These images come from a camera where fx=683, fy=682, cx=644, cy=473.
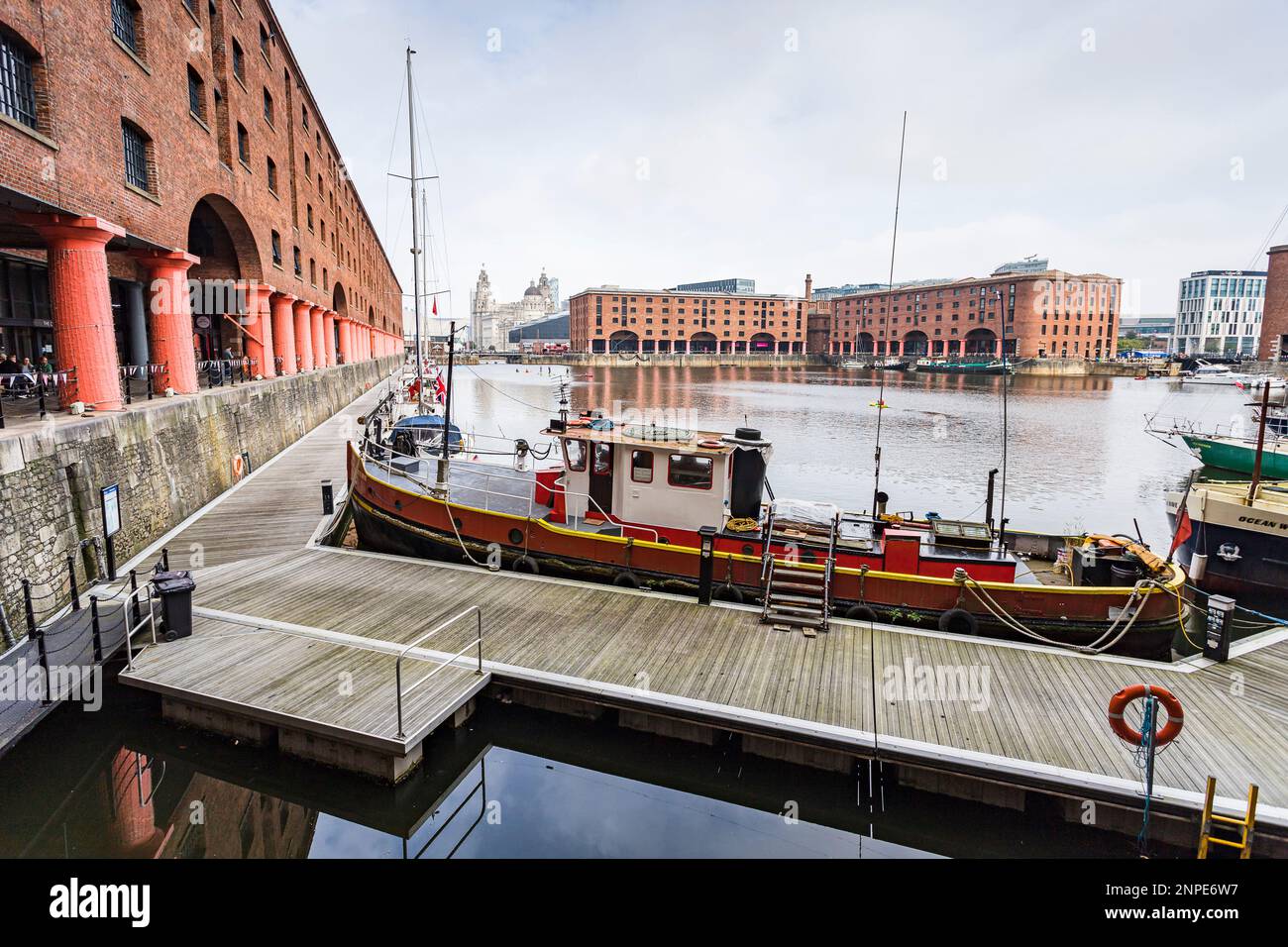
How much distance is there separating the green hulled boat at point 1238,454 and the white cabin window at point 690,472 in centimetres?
2908

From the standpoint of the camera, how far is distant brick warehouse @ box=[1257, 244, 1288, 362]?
91.9m

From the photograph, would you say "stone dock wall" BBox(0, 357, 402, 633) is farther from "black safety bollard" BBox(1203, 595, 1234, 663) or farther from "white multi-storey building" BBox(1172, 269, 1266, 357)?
"white multi-storey building" BBox(1172, 269, 1266, 357)

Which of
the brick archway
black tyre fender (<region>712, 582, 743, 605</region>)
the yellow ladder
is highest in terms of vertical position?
the brick archway

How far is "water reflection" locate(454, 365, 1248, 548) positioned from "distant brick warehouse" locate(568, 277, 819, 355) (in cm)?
4500

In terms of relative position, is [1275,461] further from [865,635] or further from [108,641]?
[108,641]

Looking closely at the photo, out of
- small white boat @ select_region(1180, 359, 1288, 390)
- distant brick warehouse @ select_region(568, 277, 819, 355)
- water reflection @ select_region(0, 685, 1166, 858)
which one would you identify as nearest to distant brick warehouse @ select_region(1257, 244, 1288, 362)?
small white boat @ select_region(1180, 359, 1288, 390)

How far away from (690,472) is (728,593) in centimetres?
240

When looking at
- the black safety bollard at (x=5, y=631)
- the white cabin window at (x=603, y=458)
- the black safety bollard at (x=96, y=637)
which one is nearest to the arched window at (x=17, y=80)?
the black safety bollard at (x=5, y=631)

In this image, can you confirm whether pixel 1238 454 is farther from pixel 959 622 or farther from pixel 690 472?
pixel 690 472

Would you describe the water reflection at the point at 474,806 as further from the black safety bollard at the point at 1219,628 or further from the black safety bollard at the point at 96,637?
the black safety bollard at the point at 1219,628

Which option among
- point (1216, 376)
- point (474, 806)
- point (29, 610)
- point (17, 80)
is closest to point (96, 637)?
point (29, 610)

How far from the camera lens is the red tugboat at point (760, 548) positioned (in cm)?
1136

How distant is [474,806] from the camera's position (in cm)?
876

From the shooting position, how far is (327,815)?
330 inches
